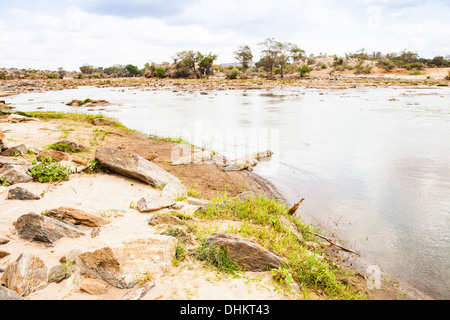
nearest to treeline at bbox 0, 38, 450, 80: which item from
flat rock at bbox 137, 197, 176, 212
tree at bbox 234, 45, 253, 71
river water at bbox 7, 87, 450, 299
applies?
tree at bbox 234, 45, 253, 71

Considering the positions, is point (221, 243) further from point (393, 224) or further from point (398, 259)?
point (393, 224)

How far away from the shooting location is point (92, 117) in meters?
14.3

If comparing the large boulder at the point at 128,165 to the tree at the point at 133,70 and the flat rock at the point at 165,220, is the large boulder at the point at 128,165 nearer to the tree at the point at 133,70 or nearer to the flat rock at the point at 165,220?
the flat rock at the point at 165,220

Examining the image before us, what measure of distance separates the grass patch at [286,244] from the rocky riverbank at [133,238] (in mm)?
22

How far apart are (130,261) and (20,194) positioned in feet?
9.46

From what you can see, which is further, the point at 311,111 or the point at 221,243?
the point at 311,111

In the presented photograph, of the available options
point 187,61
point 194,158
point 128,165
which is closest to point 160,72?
point 187,61

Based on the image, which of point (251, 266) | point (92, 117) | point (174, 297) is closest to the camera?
point (174, 297)

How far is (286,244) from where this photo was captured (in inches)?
164

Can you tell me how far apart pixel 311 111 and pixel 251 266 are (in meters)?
20.6

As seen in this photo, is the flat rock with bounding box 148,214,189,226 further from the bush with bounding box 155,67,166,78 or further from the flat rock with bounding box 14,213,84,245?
the bush with bounding box 155,67,166,78

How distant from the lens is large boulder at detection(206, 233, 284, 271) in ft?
11.7

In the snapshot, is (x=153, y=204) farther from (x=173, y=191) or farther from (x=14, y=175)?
(x=14, y=175)
